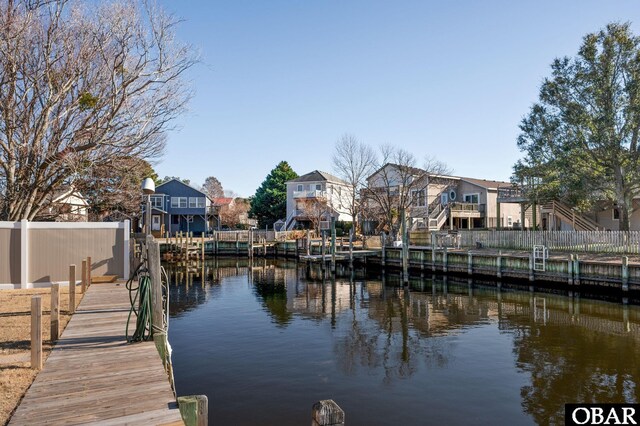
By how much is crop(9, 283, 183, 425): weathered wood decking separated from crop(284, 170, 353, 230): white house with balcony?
4918cm

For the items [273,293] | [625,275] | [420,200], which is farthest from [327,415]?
[420,200]

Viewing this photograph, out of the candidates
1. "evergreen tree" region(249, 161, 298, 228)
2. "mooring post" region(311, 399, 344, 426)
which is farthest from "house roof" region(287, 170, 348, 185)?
"mooring post" region(311, 399, 344, 426)

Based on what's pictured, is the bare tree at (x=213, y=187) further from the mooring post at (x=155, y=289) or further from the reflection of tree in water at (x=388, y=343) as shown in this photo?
the mooring post at (x=155, y=289)

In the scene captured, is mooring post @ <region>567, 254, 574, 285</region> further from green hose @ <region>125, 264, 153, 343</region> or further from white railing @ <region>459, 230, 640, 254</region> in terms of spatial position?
green hose @ <region>125, 264, 153, 343</region>

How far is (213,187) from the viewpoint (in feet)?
380

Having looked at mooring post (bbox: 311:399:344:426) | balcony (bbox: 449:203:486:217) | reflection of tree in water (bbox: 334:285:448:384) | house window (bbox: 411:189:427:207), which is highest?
house window (bbox: 411:189:427:207)

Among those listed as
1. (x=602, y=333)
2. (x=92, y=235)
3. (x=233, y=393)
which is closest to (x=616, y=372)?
(x=602, y=333)

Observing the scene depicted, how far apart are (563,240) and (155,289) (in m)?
28.0

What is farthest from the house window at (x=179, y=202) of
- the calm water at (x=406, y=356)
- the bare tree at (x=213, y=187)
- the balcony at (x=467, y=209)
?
the bare tree at (x=213, y=187)

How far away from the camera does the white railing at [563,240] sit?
25938 mm

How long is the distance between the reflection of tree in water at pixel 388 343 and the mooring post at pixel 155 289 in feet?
17.2

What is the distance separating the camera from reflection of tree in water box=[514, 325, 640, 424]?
981cm

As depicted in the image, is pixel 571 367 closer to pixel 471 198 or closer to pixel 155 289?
pixel 155 289

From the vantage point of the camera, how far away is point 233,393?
10281 millimetres
